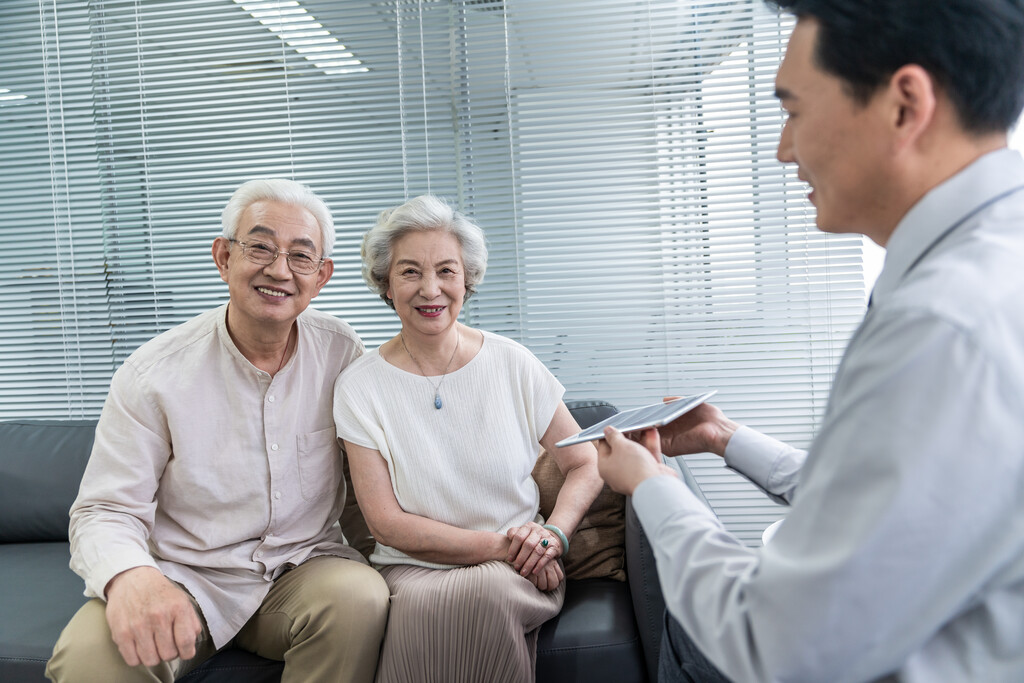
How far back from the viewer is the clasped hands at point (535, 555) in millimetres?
1693

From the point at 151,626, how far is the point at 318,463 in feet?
1.84

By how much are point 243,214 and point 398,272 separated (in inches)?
17.1

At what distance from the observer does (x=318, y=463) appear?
1827mm

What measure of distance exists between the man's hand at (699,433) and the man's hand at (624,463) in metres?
0.28

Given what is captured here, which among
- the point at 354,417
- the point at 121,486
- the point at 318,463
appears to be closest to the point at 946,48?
the point at 354,417

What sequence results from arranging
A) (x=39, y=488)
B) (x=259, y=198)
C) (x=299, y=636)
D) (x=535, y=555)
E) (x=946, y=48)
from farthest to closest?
(x=39, y=488) < (x=259, y=198) < (x=535, y=555) < (x=299, y=636) < (x=946, y=48)

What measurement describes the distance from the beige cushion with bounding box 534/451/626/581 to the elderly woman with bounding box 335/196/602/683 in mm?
107

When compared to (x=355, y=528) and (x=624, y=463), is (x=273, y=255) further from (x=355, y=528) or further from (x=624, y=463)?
(x=624, y=463)

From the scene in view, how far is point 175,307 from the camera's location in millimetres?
2789

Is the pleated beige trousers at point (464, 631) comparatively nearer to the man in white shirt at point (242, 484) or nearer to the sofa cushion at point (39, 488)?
the man in white shirt at point (242, 484)

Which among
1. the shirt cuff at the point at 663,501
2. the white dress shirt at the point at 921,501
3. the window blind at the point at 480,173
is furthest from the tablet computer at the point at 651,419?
the window blind at the point at 480,173

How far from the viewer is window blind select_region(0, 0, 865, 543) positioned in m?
2.54

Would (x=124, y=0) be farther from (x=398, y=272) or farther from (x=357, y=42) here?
(x=398, y=272)

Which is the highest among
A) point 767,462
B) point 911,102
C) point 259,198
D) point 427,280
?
point 259,198
